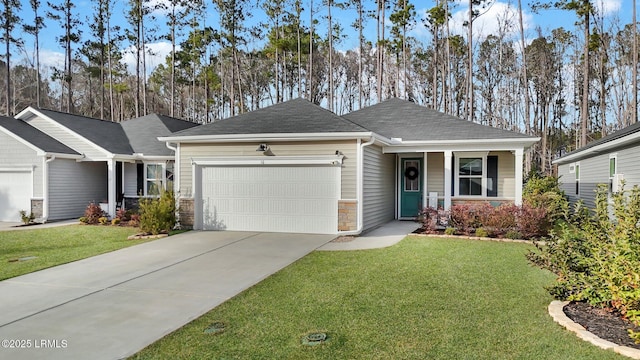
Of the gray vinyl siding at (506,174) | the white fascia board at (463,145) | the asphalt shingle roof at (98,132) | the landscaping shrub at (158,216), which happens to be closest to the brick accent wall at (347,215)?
the white fascia board at (463,145)

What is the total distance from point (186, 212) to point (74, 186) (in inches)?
249

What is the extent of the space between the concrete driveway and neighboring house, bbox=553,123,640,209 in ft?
27.6

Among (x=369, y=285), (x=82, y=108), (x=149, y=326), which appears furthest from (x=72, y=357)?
(x=82, y=108)

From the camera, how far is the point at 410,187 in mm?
14070

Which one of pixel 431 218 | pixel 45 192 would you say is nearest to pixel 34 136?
pixel 45 192

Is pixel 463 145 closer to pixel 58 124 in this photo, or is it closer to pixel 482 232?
pixel 482 232

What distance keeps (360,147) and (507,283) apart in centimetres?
531

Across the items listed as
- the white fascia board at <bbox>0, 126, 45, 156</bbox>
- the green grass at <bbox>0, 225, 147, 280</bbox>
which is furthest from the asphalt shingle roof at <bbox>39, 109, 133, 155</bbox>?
the green grass at <bbox>0, 225, 147, 280</bbox>

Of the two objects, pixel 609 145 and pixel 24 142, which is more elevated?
pixel 24 142

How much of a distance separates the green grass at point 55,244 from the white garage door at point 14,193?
2.89m

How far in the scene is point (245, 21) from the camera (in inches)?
1176

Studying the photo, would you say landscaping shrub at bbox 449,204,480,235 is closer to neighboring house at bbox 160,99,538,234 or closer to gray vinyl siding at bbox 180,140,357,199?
neighboring house at bbox 160,99,538,234

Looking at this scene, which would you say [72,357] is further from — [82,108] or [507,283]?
[82,108]

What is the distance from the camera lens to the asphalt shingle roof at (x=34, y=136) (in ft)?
46.4
